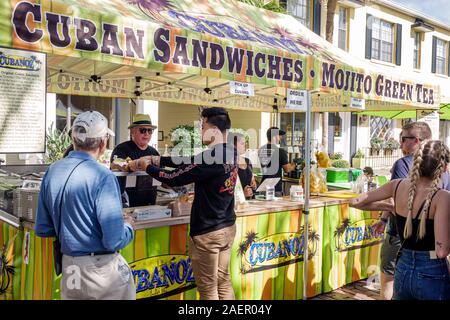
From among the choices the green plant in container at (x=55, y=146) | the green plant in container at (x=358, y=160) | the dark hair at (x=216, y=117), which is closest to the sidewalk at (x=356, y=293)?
the dark hair at (x=216, y=117)

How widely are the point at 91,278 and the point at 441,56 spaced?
24406mm

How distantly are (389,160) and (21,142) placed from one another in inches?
774

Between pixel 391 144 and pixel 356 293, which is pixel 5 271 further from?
pixel 391 144

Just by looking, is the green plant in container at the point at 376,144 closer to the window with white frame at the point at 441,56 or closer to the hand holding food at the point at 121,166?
the window with white frame at the point at 441,56

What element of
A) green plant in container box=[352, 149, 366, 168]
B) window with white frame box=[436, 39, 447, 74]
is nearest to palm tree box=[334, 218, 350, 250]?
green plant in container box=[352, 149, 366, 168]

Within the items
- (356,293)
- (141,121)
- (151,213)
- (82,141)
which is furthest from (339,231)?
(82,141)

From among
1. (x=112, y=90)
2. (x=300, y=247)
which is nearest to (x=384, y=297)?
(x=300, y=247)

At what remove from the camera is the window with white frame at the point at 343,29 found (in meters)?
17.6

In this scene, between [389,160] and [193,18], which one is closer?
[193,18]

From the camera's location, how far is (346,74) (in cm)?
451

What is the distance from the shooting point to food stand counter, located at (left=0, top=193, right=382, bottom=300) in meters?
3.25

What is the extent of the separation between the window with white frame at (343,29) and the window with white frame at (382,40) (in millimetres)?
1643

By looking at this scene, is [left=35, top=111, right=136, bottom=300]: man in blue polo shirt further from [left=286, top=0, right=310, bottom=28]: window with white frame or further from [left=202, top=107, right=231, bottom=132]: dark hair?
[left=286, top=0, right=310, bottom=28]: window with white frame

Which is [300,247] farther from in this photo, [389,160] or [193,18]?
[389,160]
